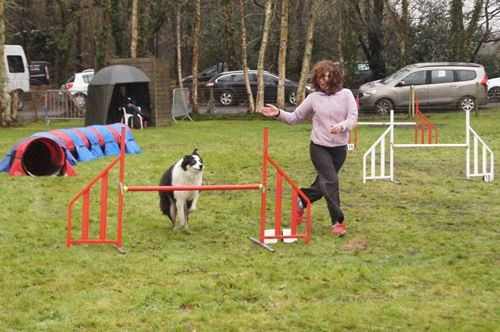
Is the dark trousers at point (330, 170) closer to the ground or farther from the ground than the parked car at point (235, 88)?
closer to the ground

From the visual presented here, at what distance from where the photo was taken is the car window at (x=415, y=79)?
83.8ft

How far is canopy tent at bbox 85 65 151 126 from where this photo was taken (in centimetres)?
2178

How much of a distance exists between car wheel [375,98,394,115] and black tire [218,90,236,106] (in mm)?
6134

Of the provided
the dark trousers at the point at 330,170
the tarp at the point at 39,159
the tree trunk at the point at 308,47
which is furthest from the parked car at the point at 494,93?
the dark trousers at the point at 330,170

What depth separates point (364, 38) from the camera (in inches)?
1283

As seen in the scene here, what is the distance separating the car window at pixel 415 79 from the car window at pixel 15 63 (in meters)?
14.4

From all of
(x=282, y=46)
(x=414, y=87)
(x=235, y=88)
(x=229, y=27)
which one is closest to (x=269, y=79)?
(x=235, y=88)

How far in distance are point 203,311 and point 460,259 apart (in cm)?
261

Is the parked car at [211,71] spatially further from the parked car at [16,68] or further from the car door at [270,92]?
the parked car at [16,68]

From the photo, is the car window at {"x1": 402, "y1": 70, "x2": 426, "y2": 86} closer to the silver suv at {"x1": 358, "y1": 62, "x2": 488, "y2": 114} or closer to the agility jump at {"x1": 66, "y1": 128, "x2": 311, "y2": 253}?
the silver suv at {"x1": 358, "y1": 62, "x2": 488, "y2": 114}

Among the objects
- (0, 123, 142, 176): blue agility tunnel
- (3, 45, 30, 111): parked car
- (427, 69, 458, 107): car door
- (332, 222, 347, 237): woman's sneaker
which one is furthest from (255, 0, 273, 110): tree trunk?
(332, 222, 347, 237): woman's sneaker

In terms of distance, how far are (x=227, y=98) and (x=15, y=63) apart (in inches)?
321

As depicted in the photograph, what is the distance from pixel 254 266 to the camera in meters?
6.67

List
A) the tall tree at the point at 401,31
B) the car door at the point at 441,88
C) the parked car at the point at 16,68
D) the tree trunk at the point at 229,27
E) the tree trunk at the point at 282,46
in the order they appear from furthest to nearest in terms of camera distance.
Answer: the tall tree at the point at 401,31 < the parked car at the point at 16,68 < the tree trunk at the point at 229,27 < the car door at the point at 441,88 < the tree trunk at the point at 282,46
